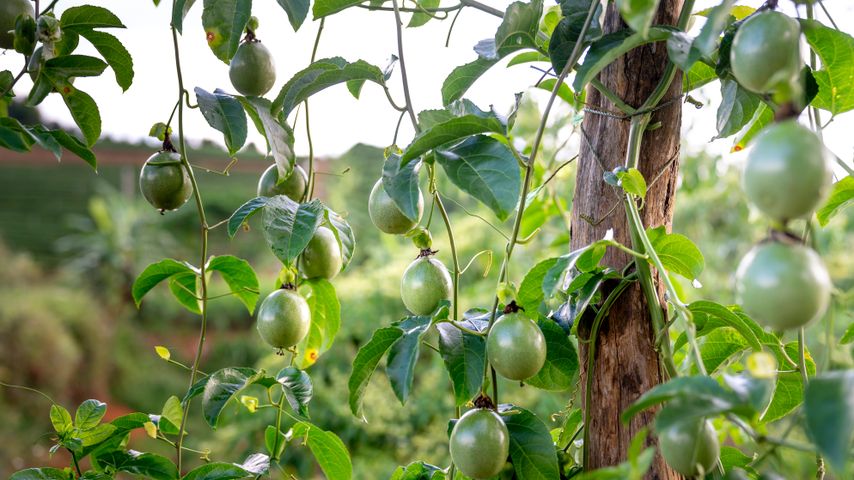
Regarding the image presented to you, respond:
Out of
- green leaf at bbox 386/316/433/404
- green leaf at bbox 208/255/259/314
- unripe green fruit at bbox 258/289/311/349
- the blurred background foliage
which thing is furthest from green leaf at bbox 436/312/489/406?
the blurred background foliage

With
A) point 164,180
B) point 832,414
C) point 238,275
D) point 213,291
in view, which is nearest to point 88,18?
point 164,180

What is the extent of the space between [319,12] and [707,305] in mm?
337

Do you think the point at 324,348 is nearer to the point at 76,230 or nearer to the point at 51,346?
the point at 51,346

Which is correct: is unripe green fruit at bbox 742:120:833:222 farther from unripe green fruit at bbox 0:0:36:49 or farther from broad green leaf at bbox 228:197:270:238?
unripe green fruit at bbox 0:0:36:49

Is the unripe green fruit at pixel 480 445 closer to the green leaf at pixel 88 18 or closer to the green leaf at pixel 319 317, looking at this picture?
the green leaf at pixel 319 317

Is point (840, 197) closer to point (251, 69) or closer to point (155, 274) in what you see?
point (251, 69)

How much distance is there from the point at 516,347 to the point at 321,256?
215 mm

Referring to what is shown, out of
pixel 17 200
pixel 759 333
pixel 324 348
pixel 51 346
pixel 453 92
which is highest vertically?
pixel 453 92

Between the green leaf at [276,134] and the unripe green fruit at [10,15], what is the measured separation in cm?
17

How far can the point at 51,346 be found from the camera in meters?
3.69

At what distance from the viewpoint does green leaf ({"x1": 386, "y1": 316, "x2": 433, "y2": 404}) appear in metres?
0.45

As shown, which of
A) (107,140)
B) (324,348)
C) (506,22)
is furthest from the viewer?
(107,140)

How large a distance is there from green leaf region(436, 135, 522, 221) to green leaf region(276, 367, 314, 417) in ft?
0.78

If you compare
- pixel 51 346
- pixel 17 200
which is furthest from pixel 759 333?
pixel 17 200
